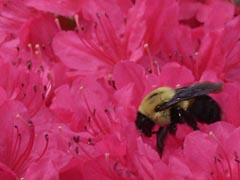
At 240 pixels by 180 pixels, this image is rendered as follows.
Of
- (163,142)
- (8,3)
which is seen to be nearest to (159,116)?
(163,142)

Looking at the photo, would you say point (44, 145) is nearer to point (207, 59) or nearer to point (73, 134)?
point (73, 134)

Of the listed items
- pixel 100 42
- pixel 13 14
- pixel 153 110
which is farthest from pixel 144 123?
pixel 13 14

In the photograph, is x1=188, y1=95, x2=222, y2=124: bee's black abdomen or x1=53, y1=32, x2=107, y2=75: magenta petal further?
x1=53, y1=32, x2=107, y2=75: magenta petal

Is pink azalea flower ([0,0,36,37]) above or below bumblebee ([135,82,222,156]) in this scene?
above

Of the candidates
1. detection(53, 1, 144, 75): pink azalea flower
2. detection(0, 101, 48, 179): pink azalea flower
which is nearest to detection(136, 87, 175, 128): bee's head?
detection(0, 101, 48, 179): pink azalea flower

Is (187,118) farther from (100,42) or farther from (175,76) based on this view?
(100,42)

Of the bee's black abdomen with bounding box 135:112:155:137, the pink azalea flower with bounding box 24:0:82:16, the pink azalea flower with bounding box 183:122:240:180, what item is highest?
the pink azalea flower with bounding box 24:0:82:16

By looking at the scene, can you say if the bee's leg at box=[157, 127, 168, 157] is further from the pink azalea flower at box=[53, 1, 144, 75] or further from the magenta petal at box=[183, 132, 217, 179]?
the pink azalea flower at box=[53, 1, 144, 75]
